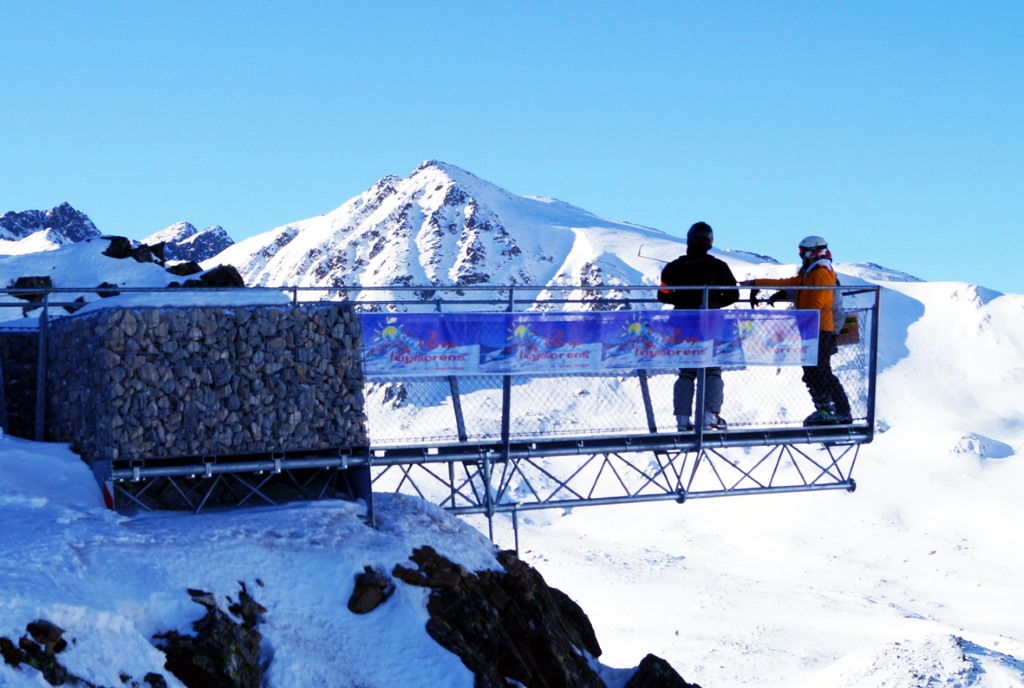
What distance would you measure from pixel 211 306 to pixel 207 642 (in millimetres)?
4444

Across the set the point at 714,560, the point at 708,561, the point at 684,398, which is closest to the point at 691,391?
the point at 684,398

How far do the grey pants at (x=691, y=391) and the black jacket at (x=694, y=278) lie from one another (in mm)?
999

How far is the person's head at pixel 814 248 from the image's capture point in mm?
17531

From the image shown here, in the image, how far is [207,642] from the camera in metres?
11.1

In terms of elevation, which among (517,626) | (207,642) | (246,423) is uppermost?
(246,423)

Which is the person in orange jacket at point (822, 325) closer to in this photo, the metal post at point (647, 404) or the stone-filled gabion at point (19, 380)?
the metal post at point (647, 404)

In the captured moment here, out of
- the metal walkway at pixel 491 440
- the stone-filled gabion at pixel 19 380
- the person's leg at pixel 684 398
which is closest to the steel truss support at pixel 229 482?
the metal walkway at pixel 491 440

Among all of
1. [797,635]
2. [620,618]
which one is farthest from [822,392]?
[620,618]

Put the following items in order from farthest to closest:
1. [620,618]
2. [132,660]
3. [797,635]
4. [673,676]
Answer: [620,618] → [797,635] → [673,676] → [132,660]

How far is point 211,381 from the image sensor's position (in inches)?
551

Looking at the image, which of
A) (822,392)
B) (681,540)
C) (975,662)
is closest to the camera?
(822,392)

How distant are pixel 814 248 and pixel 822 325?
114 centimetres

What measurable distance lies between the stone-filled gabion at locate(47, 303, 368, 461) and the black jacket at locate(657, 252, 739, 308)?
4832mm

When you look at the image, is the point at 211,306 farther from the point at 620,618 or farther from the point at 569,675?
the point at 620,618
